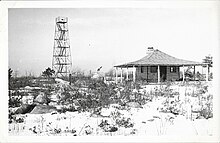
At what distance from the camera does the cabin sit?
10.4 ft

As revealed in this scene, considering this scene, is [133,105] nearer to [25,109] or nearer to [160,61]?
[160,61]

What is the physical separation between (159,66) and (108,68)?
0.44 m

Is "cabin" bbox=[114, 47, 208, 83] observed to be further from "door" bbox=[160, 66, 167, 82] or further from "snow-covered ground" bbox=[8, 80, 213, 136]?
"snow-covered ground" bbox=[8, 80, 213, 136]

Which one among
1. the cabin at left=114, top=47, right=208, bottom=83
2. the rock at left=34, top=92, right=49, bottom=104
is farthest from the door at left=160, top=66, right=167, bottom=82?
the rock at left=34, top=92, right=49, bottom=104

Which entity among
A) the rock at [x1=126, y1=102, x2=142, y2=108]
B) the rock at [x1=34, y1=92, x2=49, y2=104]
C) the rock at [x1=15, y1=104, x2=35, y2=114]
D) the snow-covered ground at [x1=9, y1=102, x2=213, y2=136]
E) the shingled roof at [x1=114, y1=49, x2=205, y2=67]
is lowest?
the snow-covered ground at [x1=9, y1=102, x2=213, y2=136]

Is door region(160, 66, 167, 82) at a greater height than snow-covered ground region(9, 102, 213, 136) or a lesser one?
greater

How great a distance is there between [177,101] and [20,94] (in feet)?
4.49

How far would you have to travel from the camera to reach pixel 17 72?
10.3 ft

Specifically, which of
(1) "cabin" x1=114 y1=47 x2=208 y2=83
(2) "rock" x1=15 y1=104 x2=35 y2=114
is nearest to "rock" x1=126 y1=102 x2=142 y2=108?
(1) "cabin" x1=114 y1=47 x2=208 y2=83

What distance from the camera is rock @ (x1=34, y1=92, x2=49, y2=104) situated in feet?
10.5

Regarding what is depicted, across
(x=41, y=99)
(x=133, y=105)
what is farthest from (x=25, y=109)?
(x=133, y=105)
